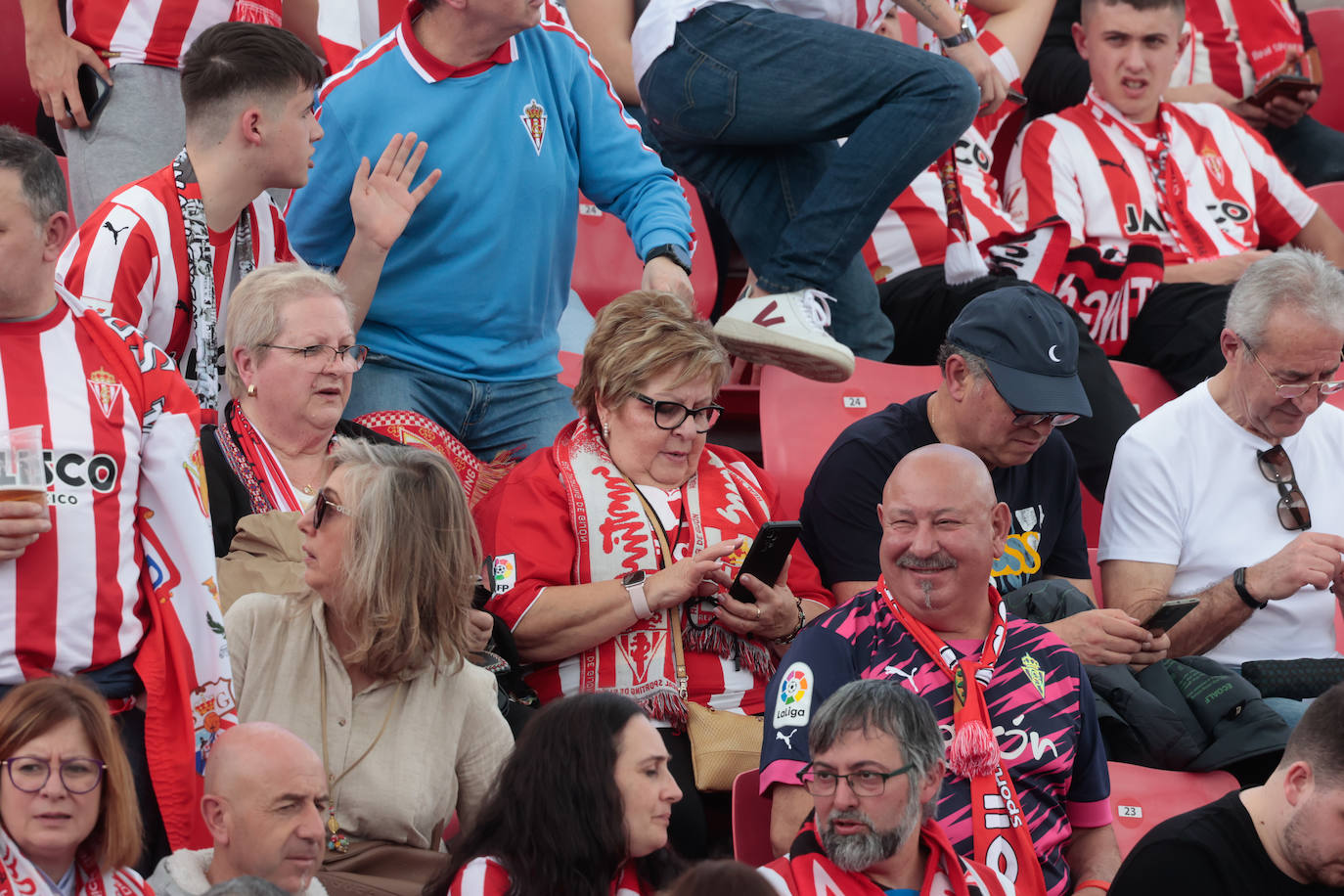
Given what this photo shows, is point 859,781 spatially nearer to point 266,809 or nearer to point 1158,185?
point 266,809

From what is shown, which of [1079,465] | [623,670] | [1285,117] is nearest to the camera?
[623,670]

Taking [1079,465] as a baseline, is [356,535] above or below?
above

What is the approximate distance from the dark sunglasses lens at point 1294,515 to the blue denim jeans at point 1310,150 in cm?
277

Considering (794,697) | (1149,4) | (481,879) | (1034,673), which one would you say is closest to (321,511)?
(481,879)

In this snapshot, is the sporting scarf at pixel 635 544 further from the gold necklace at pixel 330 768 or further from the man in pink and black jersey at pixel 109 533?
the man in pink and black jersey at pixel 109 533

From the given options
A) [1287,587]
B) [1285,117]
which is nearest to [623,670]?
[1287,587]

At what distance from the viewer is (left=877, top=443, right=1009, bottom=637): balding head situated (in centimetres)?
267

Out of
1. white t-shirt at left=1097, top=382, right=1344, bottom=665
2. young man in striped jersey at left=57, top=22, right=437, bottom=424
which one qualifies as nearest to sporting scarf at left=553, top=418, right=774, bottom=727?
young man in striped jersey at left=57, top=22, right=437, bottom=424

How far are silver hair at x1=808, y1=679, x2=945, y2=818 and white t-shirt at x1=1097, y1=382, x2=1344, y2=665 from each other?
124 centimetres

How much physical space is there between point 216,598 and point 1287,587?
2.02 meters

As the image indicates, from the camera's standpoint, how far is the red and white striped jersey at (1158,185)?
4691 millimetres

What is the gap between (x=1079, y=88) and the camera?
207 inches

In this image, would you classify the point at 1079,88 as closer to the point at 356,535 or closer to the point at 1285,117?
the point at 1285,117

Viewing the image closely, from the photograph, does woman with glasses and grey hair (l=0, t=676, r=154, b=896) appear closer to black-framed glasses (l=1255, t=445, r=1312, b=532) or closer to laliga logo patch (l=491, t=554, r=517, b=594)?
laliga logo patch (l=491, t=554, r=517, b=594)
